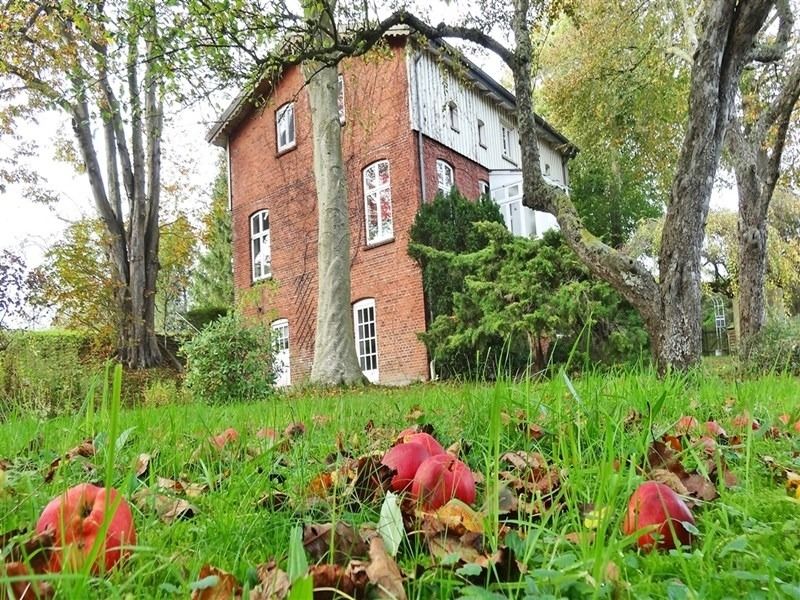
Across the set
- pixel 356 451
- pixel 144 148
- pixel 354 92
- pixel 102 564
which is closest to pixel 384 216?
pixel 354 92

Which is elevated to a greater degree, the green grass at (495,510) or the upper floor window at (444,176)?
the upper floor window at (444,176)

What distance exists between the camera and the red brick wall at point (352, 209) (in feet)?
44.5

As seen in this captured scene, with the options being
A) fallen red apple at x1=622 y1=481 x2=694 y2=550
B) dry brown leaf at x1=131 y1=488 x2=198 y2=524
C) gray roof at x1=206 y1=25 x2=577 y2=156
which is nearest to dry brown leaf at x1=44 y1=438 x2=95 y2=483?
dry brown leaf at x1=131 y1=488 x2=198 y2=524

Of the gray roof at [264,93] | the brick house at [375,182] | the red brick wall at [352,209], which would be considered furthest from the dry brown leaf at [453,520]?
the gray roof at [264,93]

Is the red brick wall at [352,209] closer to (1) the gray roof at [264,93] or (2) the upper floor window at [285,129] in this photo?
(2) the upper floor window at [285,129]

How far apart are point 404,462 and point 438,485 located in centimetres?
14

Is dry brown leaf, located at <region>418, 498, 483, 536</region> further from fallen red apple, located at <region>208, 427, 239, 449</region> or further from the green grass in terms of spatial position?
fallen red apple, located at <region>208, 427, 239, 449</region>

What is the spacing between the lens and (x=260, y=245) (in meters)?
17.6

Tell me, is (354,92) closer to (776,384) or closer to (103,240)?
(103,240)

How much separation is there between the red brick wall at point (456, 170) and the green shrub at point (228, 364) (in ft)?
21.0

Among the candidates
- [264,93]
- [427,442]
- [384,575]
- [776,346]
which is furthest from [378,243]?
[384,575]

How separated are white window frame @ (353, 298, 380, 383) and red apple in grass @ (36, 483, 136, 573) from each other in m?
13.4

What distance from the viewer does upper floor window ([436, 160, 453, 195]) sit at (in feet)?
48.1

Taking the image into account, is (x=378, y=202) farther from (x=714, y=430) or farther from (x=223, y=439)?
(x=714, y=430)
